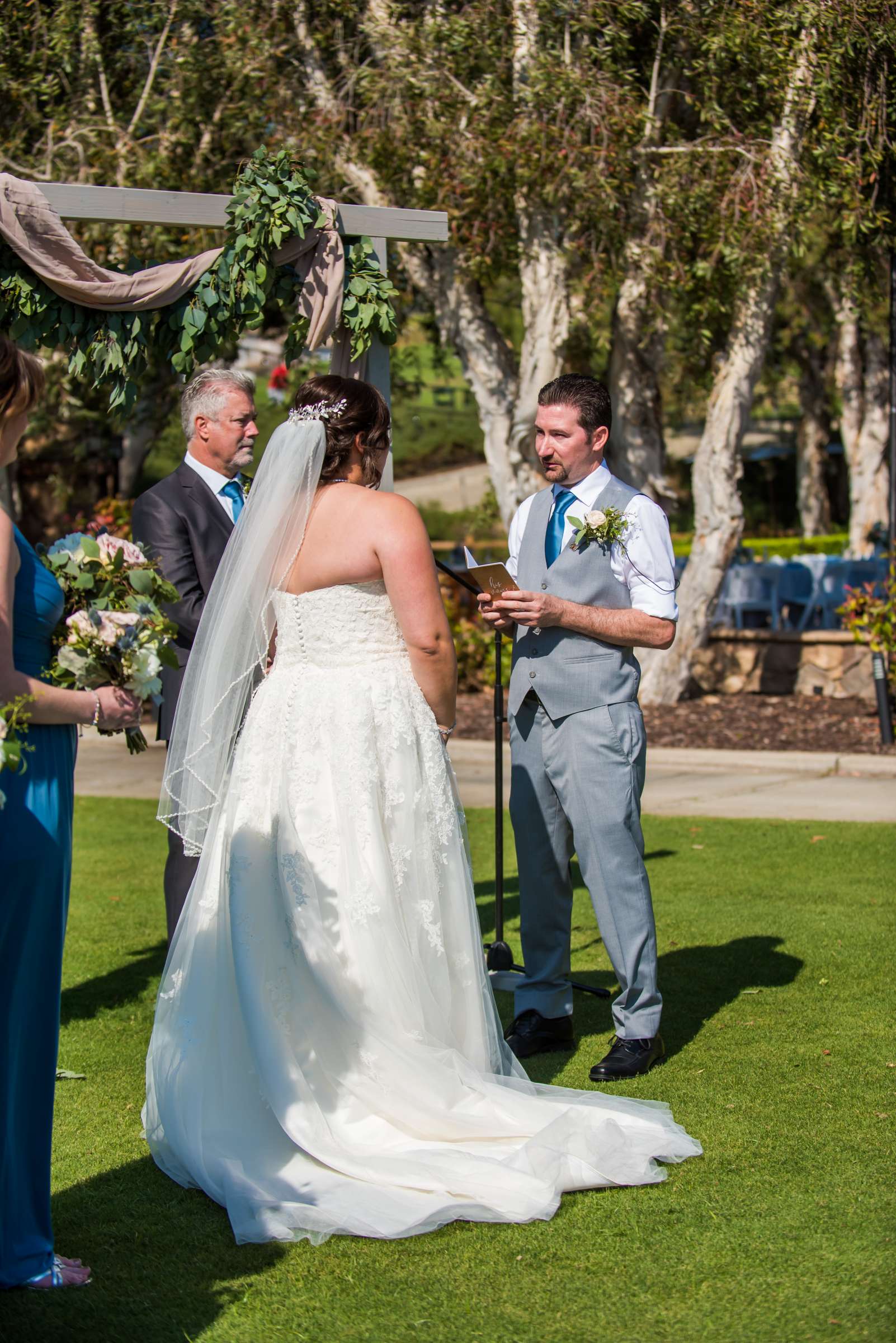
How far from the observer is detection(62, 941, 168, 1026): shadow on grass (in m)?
5.40

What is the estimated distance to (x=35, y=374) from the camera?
9.20ft

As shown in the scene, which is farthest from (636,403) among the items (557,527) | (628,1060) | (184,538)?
(628,1060)

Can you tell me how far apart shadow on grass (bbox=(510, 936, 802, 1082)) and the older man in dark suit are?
1.61m

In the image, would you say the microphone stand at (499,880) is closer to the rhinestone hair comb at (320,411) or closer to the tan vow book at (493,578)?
the tan vow book at (493,578)

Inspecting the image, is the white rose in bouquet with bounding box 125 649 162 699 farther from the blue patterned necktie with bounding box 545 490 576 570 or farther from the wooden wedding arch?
the wooden wedding arch

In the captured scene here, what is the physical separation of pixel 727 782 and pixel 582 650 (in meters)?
5.79

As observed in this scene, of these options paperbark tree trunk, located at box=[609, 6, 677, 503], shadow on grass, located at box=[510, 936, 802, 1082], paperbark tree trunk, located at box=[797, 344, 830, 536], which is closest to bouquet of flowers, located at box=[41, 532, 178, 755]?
shadow on grass, located at box=[510, 936, 802, 1082]

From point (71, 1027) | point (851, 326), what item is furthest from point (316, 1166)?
point (851, 326)

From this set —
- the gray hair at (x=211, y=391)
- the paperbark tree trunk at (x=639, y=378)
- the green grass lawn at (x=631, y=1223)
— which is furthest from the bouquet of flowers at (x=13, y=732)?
the paperbark tree trunk at (x=639, y=378)

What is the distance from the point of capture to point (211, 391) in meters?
5.24

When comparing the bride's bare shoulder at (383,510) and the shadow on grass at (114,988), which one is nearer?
the bride's bare shoulder at (383,510)

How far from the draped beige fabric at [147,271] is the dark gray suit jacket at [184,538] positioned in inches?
31.2

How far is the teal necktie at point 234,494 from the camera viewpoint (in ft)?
17.3

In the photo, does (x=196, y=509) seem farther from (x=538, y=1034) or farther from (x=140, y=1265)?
(x=140, y=1265)
